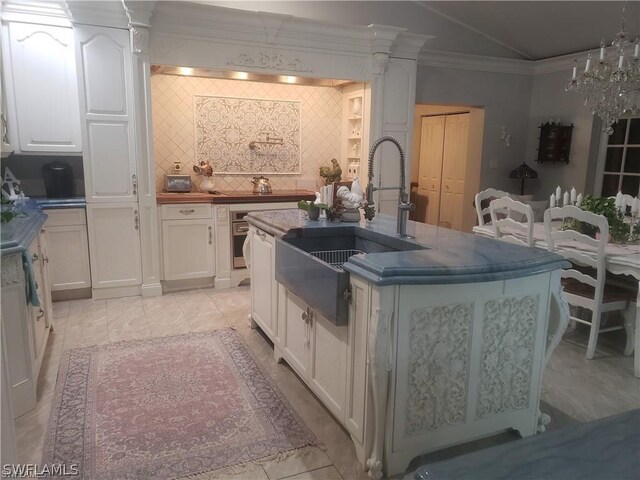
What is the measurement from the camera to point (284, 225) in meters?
2.78

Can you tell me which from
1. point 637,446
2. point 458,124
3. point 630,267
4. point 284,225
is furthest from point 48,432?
point 458,124

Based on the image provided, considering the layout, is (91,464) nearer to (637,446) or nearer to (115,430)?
(115,430)

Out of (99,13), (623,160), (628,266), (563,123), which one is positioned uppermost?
(99,13)

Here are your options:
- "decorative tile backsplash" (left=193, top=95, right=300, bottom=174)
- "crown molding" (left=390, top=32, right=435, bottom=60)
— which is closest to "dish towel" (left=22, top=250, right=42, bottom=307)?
"decorative tile backsplash" (left=193, top=95, right=300, bottom=174)

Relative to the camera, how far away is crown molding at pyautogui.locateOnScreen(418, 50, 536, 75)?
18.6 feet

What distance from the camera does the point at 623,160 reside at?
17.8 ft

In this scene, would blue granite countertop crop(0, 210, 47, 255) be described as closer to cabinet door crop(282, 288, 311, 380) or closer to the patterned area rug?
the patterned area rug

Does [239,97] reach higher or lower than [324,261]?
higher

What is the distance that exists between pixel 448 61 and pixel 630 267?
12.2ft

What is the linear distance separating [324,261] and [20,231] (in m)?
1.70

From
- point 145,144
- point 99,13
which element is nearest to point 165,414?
point 145,144

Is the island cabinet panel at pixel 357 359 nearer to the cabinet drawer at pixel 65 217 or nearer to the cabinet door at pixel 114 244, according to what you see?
the cabinet door at pixel 114 244

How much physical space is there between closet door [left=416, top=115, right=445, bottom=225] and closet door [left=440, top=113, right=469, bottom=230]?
4.9 inches

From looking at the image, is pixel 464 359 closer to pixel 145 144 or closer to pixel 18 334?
pixel 18 334
